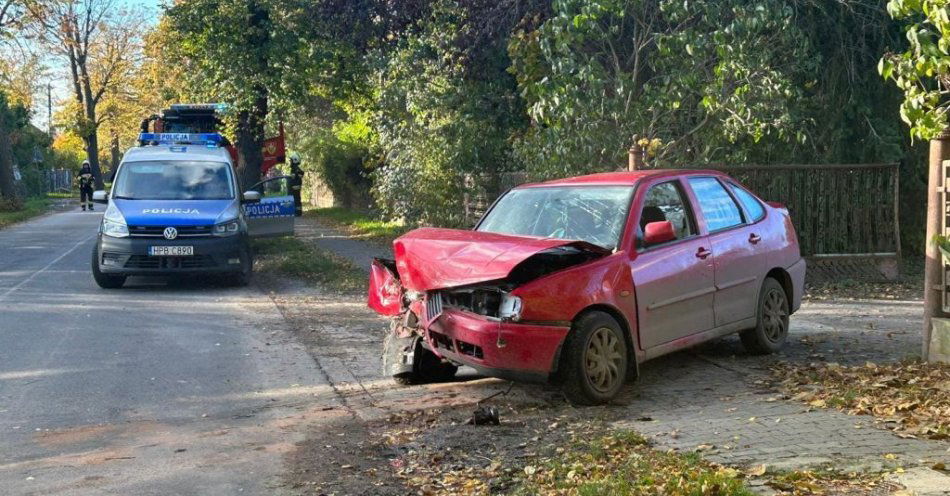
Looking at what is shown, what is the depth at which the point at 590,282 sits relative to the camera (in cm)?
731

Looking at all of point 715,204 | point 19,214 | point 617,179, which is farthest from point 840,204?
point 19,214

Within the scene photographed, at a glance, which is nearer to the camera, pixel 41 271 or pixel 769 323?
pixel 769 323

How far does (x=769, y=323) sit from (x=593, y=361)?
103 inches

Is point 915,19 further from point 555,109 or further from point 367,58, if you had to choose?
point 367,58

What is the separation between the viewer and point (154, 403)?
7.76m

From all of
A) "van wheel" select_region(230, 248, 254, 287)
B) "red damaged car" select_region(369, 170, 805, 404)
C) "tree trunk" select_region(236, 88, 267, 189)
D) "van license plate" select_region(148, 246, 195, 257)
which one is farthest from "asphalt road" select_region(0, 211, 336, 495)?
"tree trunk" select_region(236, 88, 267, 189)

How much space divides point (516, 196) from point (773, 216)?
247cm

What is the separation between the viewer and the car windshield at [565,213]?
8.08m

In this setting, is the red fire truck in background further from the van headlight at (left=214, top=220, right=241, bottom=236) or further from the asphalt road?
the asphalt road

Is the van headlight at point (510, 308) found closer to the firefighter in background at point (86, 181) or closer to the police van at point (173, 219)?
the police van at point (173, 219)

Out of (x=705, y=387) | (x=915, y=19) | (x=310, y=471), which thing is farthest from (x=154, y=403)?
(x=915, y=19)

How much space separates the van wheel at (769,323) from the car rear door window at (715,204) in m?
0.68

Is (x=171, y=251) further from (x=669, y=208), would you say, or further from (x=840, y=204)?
(x=840, y=204)

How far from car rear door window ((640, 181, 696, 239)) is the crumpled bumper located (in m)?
1.59
